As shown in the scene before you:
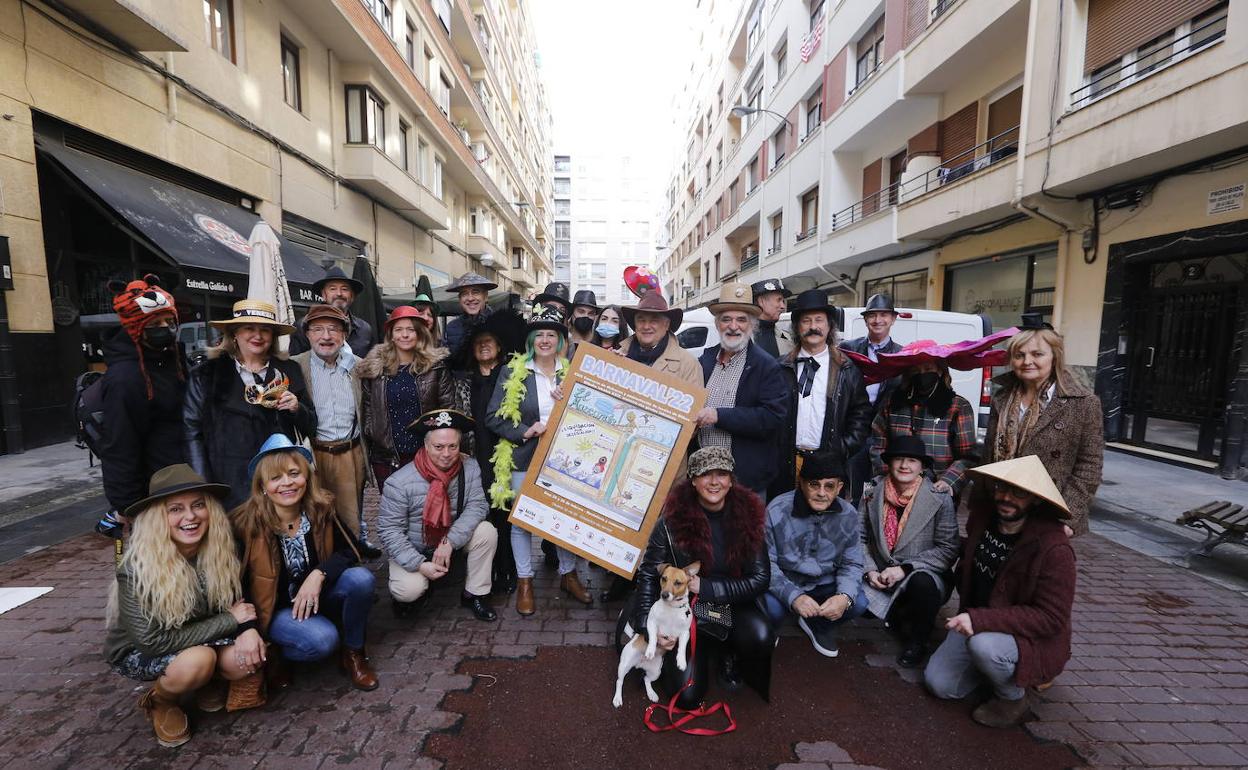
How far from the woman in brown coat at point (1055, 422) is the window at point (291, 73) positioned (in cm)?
1429

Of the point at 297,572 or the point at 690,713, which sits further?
the point at 297,572

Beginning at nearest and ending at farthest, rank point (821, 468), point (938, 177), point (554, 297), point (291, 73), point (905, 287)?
point (821, 468), point (554, 297), point (938, 177), point (291, 73), point (905, 287)

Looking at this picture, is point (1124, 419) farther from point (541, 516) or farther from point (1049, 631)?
point (541, 516)

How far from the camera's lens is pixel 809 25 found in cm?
1789

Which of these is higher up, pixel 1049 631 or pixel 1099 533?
pixel 1049 631

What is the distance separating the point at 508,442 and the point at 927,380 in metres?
3.13

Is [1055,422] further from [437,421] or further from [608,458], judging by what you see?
[437,421]

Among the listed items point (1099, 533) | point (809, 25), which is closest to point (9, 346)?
point (1099, 533)

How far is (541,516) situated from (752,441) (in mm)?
1550

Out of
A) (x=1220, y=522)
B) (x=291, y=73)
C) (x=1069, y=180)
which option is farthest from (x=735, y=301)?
(x=291, y=73)

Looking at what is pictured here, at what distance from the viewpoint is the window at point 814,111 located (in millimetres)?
16953

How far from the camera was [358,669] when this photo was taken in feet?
9.64

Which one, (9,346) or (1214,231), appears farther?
(1214,231)

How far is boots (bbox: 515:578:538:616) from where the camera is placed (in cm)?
376
